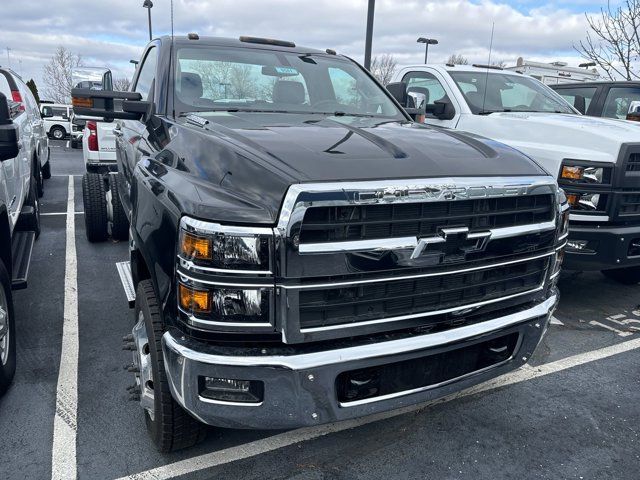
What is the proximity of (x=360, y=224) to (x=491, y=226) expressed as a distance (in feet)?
2.30

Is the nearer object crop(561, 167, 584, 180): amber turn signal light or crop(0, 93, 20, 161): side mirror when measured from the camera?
crop(0, 93, 20, 161): side mirror

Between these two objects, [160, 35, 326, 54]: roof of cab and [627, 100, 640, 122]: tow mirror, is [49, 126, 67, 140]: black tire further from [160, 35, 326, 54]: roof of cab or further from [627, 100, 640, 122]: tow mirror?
[627, 100, 640, 122]: tow mirror

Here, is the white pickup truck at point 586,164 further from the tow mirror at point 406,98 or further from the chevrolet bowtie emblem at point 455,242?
the chevrolet bowtie emblem at point 455,242

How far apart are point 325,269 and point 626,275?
475 cm

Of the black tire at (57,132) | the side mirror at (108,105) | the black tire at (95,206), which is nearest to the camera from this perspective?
the side mirror at (108,105)

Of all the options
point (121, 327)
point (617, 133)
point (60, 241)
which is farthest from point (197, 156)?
point (60, 241)

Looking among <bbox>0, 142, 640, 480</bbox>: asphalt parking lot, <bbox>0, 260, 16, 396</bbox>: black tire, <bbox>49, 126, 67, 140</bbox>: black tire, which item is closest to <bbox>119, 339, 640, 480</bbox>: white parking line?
<bbox>0, 142, 640, 480</bbox>: asphalt parking lot

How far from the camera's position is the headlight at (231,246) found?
1951 millimetres

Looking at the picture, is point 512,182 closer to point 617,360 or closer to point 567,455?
point 567,455

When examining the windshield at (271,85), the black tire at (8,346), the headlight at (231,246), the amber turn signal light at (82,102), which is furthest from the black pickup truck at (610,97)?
the black tire at (8,346)

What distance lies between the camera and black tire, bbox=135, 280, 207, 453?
2340 mm

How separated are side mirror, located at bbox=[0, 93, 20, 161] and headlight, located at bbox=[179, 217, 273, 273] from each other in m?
1.62

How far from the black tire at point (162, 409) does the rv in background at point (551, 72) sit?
39.2ft

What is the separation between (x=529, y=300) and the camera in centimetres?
273
